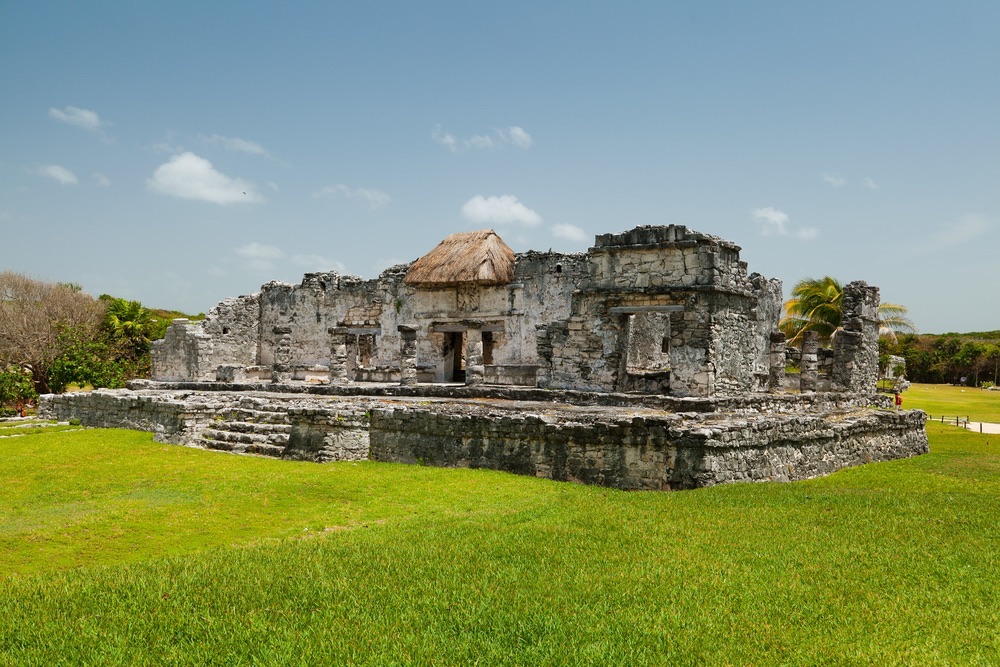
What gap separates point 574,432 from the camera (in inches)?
325

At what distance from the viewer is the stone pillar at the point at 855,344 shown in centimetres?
1339

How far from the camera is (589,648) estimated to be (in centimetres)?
335

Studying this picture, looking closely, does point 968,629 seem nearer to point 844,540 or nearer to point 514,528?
point 844,540

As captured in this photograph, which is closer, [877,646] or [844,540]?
[877,646]

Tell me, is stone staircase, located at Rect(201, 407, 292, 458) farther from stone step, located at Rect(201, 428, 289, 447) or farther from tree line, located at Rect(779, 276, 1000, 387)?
tree line, located at Rect(779, 276, 1000, 387)

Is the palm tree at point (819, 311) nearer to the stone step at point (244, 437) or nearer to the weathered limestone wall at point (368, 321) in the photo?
the weathered limestone wall at point (368, 321)

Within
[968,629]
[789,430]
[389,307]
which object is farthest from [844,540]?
[389,307]

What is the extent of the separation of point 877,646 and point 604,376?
8.57 meters

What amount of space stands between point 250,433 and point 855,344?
34.2 ft

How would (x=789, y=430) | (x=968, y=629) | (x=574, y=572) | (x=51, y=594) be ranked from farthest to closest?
(x=789, y=430), (x=574, y=572), (x=51, y=594), (x=968, y=629)

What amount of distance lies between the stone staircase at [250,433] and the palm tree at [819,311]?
57.0 ft

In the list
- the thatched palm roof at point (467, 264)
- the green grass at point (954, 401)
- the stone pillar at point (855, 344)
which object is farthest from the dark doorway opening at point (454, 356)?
the green grass at point (954, 401)

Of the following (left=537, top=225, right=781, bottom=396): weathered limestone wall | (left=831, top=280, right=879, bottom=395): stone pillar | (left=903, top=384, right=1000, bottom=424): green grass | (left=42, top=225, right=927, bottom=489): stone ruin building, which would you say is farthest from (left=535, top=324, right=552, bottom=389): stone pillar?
(left=903, top=384, right=1000, bottom=424): green grass

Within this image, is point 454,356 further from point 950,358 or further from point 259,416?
point 950,358
